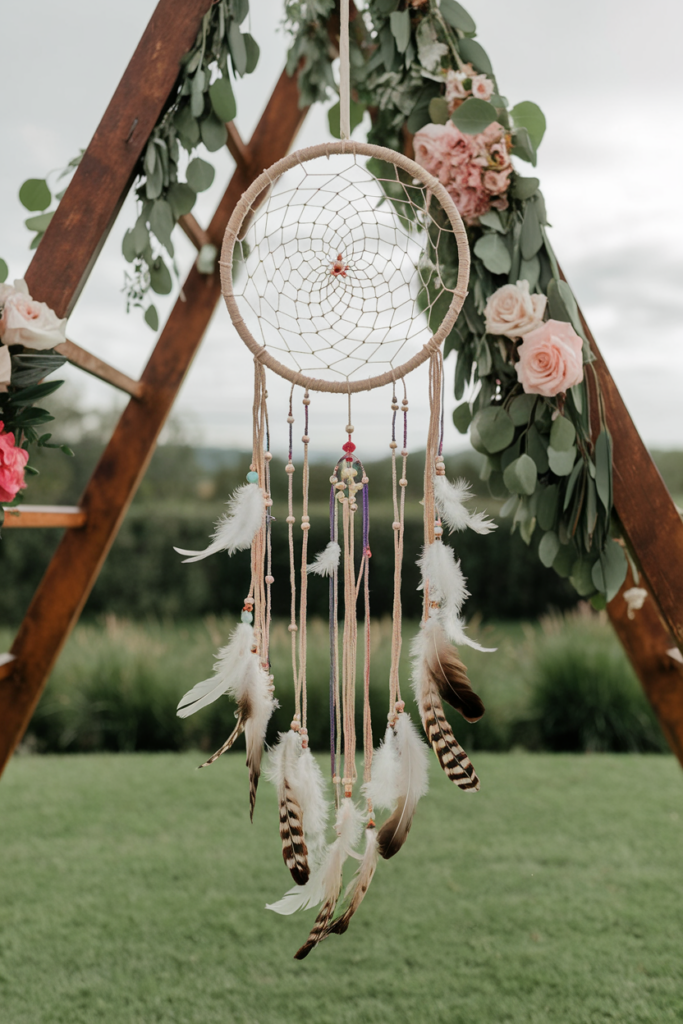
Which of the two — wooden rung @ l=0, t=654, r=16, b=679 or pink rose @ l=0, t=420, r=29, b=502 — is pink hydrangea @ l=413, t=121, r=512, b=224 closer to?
pink rose @ l=0, t=420, r=29, b=502

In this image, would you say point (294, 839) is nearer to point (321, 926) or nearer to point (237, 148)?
point (321, 926)

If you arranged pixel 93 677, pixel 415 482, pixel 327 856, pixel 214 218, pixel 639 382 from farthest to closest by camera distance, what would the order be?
pixel 415 482 < pixel 639 382 < pixel 93 677 < pixel 214 218 < pixel 327 856

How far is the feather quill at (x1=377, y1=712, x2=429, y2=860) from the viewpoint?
975 mm

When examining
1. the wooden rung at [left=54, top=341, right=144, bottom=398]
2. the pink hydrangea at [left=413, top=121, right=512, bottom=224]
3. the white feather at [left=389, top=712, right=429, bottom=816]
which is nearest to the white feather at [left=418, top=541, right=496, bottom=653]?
the white feather at [left=389, top=712, right=429, bottom=816]

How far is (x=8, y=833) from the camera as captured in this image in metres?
2.59

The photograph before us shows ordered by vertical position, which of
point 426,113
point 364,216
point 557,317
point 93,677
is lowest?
point 93,677

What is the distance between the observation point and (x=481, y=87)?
1173mm

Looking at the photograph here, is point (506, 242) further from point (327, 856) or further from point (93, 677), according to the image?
point (93, 677)

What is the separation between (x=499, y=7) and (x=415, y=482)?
10.8 ft

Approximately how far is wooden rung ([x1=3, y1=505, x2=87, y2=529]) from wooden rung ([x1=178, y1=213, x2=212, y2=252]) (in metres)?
0.66

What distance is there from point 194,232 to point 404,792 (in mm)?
1280

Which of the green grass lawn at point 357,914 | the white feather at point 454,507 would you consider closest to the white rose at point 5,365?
the white feather at point 454,507

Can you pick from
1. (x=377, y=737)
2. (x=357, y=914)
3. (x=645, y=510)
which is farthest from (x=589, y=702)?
(x=645, y=510)

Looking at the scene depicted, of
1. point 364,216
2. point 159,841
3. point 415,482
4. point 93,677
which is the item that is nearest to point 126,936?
point 159,841
